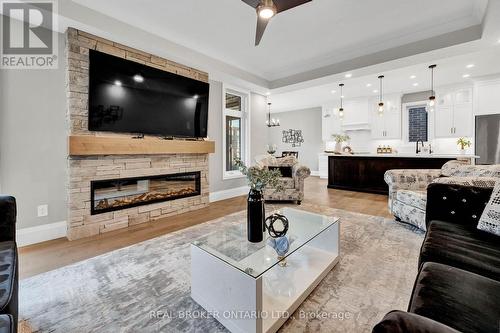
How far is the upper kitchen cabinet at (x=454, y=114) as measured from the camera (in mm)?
5898

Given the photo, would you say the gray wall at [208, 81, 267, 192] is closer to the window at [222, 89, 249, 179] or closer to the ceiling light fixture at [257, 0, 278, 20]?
the window at [222, 89, 249, 179]

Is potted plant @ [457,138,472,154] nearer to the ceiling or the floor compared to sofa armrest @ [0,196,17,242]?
nearer to the ceiling

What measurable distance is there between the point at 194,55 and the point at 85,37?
62.5 inches

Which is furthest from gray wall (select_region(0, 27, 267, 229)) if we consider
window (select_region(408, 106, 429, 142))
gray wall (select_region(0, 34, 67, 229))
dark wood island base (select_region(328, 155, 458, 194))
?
window (select_region(408, 106, 429, 142))

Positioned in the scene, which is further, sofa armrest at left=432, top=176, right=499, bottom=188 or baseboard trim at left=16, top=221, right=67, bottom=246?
baseboard trim at left=16, top=221, right=67, bottom=246

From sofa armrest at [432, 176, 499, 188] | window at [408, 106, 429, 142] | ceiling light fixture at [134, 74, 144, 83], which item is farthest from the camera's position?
window at [408, 106, 429, 142]

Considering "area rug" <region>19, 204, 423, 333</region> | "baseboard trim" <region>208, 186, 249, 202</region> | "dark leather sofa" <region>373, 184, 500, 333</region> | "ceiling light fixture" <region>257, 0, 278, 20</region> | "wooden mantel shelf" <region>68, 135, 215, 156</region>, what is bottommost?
"area rug" <region>19, 204, 423, 333</region>

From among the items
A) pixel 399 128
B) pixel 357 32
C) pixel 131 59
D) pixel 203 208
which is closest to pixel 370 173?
pixel 399 128

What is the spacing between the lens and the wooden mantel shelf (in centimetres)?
274

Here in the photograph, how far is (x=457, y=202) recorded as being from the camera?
6.07 feet

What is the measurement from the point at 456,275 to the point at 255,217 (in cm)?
115

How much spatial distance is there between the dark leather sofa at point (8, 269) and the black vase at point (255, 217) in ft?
4.17

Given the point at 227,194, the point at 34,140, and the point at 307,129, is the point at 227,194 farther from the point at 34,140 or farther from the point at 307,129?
the point at 307,129

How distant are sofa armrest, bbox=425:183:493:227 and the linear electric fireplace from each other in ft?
11.4
